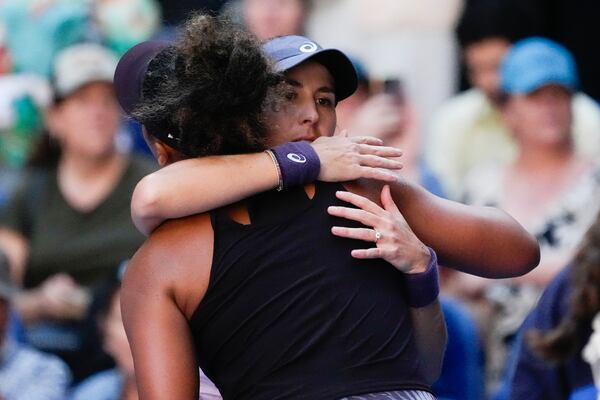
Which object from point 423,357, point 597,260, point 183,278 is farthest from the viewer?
point 597,260

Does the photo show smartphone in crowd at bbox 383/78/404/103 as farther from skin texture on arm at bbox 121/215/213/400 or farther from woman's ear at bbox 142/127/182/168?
skin texture on arm at bbox 121/215/213/400

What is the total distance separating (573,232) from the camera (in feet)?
17.8

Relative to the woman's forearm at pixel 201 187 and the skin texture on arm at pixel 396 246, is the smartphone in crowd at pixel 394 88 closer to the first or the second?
the skin texture on arm at pixel 396 246

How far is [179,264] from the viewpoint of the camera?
246cm

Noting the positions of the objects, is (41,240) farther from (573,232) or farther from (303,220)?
(303,220)

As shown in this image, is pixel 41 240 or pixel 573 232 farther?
pixel 41 240

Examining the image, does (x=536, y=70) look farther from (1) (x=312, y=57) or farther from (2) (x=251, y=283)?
(2) (x=251, y=283)

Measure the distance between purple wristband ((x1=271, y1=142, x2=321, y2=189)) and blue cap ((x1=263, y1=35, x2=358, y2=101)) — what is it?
0.17 meters

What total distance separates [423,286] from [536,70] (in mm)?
3281

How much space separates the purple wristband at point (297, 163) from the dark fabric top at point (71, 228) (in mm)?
3309

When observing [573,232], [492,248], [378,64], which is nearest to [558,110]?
[573,232]

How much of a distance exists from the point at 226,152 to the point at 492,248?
0.61m

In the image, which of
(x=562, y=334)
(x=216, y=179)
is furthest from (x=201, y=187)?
(x=562, y=334)

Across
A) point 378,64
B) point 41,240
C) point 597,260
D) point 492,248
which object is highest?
point 492,248
